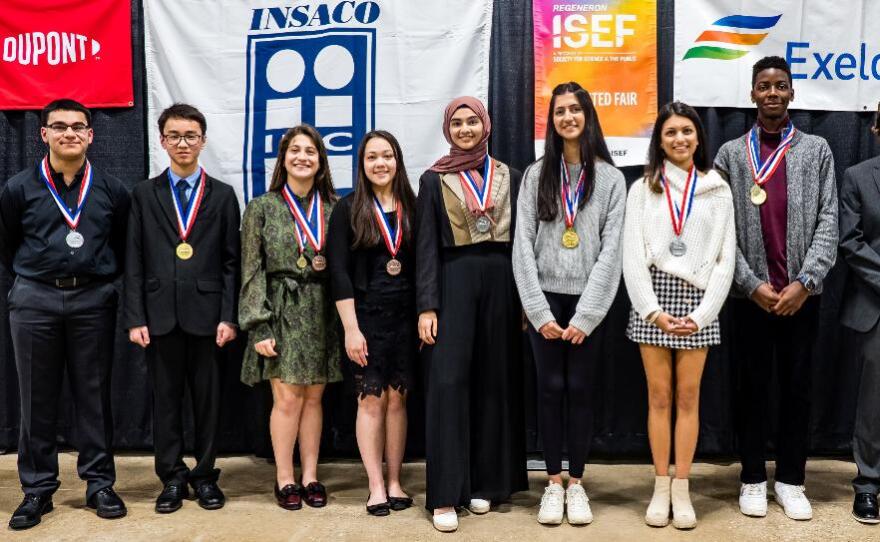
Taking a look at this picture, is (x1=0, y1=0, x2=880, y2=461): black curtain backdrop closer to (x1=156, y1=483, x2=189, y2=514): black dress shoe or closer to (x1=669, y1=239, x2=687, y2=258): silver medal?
(x1=156, y1=483, x2=189, y2=514): black dress shoe

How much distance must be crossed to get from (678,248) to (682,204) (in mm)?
170

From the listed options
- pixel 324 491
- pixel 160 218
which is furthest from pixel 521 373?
pixel 160 218

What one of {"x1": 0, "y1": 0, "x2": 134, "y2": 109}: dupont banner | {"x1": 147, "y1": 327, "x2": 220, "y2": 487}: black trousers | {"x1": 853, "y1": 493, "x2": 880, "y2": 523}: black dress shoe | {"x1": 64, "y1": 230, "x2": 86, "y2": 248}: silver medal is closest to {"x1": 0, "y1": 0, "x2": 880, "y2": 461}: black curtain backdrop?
{"x1": 0, "y1": 0, "x2": 134, "y2": 109}: dupont banner

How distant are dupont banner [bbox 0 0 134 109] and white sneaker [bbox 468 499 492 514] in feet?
8.55

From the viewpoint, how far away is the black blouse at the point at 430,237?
2.83 meters

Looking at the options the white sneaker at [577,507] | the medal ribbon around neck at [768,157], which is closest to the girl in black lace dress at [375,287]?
the white sneaker at [577,507]

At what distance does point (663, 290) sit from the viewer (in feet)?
9.18

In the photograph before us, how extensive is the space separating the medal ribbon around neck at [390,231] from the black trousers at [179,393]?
0.82 m

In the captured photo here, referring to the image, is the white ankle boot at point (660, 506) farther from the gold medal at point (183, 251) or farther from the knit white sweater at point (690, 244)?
the gold medal at point (183, 251)

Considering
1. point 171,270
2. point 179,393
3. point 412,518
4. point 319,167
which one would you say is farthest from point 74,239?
point 412,518

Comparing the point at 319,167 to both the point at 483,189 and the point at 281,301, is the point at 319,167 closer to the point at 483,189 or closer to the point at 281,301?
the point at 281,301

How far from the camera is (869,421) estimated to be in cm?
291

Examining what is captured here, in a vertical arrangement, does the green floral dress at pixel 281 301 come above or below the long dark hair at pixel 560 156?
below

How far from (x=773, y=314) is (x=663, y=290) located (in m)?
0.52
